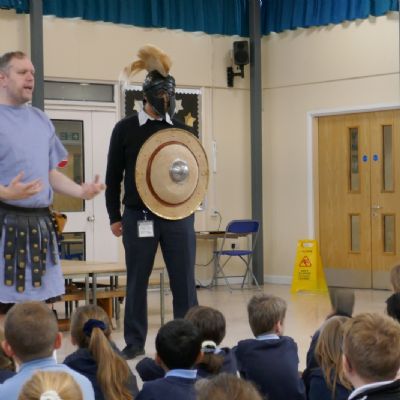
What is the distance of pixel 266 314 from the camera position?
3.72m

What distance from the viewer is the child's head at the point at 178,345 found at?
289cm

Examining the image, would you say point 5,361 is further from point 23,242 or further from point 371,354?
point 371,354

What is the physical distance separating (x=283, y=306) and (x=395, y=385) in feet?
5.33

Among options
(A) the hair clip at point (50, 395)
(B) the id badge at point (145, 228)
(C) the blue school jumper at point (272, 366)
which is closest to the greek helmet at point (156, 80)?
(B) the id badge at point (145, 228)

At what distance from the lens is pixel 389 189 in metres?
10.2

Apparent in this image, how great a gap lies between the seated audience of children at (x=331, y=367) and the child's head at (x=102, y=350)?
693 millimetres

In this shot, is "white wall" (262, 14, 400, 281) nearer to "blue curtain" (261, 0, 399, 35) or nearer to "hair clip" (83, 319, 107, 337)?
"blue curtain" (261, 0, 399, 35)

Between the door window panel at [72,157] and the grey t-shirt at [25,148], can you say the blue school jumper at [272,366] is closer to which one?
the grey t-shirt at [25,148]

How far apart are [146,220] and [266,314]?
1805 millimetres

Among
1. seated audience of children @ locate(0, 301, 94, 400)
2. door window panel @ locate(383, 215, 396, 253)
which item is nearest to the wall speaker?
door window panel @ locate(383, 215, 396, 253)

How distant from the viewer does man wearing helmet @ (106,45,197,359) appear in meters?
5.39

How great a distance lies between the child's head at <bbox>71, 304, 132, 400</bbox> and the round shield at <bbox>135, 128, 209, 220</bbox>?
198 centimetres

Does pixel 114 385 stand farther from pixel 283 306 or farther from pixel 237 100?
pixel 237 100

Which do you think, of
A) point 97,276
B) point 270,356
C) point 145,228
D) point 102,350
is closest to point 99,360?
point 102,350
